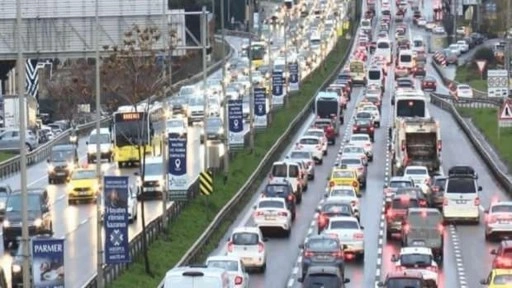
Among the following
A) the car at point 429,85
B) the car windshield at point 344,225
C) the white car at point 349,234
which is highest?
the car windshield at point 344,225

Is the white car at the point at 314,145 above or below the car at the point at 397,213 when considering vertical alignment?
below

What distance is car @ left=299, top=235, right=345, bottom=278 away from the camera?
46625 millimetres

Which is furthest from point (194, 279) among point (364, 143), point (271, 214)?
point (364, 143)

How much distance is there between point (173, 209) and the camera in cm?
5928

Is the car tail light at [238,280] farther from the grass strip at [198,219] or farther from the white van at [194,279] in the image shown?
the white van at [194,279]

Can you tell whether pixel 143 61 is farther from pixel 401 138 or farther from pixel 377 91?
pixel 377 91

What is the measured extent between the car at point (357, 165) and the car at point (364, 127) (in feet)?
60.2

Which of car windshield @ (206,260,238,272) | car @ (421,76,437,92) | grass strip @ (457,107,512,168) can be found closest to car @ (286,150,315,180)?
grass strip @ (457,107,512,168)

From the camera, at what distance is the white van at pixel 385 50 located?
166 m

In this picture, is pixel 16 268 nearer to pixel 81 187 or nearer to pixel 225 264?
pixel 225 264

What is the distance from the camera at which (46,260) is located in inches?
1391

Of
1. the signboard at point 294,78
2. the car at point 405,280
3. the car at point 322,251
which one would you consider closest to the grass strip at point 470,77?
the signboard at point 294,78

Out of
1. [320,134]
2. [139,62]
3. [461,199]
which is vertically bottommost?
[320,134]

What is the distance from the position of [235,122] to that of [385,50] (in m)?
89.3
